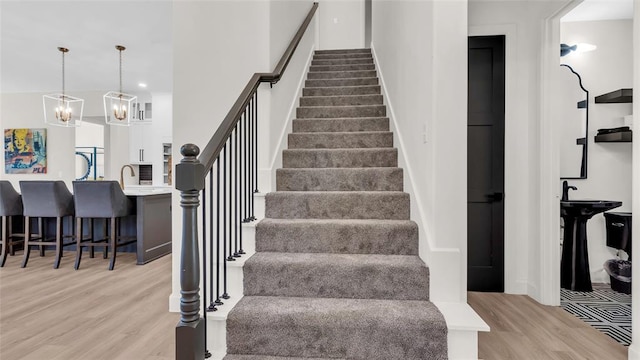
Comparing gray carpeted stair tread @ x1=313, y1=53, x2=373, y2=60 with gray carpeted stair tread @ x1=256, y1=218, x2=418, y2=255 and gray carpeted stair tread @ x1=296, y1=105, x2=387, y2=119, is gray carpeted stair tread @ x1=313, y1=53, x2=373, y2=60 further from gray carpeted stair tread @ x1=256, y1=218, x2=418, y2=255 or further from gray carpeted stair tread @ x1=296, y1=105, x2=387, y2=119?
gray carpeted stair tread @ x1=256, y1=218, x2=418, y2=255

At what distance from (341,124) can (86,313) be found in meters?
2.55

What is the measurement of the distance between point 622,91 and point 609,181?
871 mm

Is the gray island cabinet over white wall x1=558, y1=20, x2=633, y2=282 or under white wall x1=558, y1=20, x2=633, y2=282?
under

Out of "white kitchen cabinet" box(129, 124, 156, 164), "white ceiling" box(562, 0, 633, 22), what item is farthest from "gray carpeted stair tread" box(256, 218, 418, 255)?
"white kitchen cabinet" box(129, 124, 156, 164)

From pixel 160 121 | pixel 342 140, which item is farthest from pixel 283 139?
pixel 160 121

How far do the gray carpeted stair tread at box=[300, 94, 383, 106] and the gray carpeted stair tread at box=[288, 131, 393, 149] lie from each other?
760mm

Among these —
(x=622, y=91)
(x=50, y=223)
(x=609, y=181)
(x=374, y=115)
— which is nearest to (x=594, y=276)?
(x=609, y=181)

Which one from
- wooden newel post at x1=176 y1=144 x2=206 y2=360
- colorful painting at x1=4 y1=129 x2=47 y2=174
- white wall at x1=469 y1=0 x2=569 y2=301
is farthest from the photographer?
colorful painting at x1=4 y1=129 x2=47 y2=174

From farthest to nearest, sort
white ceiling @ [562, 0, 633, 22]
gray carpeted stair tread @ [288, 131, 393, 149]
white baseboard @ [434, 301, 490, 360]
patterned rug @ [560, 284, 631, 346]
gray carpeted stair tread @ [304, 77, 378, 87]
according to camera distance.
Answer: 1. gray carpeted stair tread @ [304, 77, 378, 87]
2. white ceiling @ [562, 0, 633, 22]
3. gray carpeted stair tread @ [288, 131, 393, 149]
4. patterned rug @ [560, 284, 631, 346]
5. white baseboard @ [434, 301, 490, 360]

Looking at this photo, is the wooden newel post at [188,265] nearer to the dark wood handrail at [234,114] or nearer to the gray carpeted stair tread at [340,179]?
the dark wood handrail at [234,114]

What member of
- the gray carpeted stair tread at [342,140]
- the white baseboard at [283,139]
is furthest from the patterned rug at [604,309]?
the white baseboard at [283,139]

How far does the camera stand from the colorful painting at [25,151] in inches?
294

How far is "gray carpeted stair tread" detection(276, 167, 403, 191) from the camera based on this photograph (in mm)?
2605

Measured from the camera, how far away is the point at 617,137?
3328 mm
